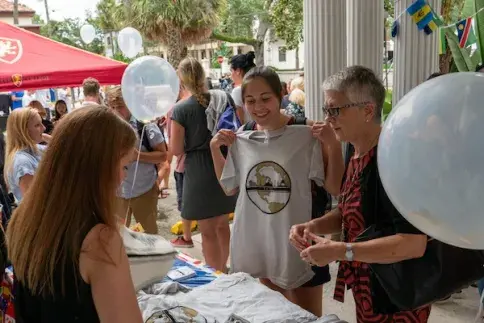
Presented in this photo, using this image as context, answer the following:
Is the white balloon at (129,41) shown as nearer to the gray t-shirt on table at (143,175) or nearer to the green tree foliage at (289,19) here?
the gray t-shirt on table at (143,175)

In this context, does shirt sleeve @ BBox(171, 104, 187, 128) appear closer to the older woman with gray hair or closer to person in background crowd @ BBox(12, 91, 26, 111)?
the older woman with gray hair

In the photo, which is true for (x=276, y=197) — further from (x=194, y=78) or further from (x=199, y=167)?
(x=194, y=78)

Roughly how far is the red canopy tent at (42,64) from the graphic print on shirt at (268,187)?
335 centimetres

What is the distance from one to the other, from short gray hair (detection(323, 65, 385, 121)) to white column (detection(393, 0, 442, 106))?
2.75 meters

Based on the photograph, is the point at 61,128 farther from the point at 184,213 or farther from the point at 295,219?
the point at 184,213

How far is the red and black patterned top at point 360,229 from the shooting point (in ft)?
5.45

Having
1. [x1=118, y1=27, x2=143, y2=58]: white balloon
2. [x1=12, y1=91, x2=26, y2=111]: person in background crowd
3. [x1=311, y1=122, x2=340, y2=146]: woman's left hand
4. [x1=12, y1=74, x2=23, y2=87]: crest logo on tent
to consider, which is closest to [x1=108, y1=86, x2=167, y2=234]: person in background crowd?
[x1=12, y1=74, x2=23, y2=87]: crest logo on tent

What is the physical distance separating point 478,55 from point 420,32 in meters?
0.63

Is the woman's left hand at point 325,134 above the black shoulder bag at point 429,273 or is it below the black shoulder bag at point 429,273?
above

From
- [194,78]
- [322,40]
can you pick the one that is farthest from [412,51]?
[194,78]

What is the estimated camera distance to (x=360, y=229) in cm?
173

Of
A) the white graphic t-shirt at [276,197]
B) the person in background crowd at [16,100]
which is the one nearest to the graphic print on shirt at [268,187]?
the white graphic t-shirt at [276,197]

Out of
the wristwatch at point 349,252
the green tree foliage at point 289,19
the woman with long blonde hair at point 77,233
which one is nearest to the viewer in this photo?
the woman with long blonde hair at point 77,233

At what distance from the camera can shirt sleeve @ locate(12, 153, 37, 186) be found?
3.20 m
